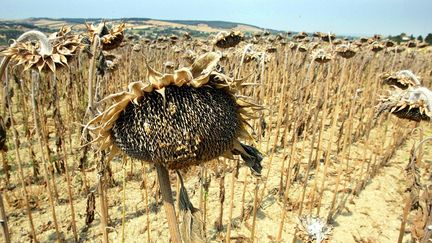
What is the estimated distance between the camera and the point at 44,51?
182cm

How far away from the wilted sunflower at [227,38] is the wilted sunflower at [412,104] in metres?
2.07

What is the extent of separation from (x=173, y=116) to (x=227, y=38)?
2.89m

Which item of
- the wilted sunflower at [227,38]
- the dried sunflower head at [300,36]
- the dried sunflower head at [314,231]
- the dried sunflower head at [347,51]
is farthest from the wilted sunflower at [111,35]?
the dried sunflower head at [300,36]

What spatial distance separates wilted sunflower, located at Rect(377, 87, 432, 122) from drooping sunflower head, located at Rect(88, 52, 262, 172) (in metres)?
1.48

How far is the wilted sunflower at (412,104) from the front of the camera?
7.15ft

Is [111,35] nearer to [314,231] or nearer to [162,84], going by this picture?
[162,84]

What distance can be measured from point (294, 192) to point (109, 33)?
10.8ft

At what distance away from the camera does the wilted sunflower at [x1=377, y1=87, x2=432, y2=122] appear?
7.15 feet

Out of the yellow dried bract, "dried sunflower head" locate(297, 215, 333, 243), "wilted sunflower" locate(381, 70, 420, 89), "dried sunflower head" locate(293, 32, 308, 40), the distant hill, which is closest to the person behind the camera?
the yellow dried bract

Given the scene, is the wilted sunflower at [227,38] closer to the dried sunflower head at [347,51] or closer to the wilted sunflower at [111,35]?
the dried sunflower head at [347,51]

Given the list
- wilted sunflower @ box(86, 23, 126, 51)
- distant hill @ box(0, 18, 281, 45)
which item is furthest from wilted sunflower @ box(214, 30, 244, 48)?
wilted sunflower @ box(86, 23, 126, 51)

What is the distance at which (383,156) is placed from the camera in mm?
5434

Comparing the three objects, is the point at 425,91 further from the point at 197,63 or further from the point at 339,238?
the point at 339,238

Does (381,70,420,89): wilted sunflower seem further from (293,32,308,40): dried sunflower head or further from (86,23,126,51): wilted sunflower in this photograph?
(293,32,308,40): dried sunflower head
